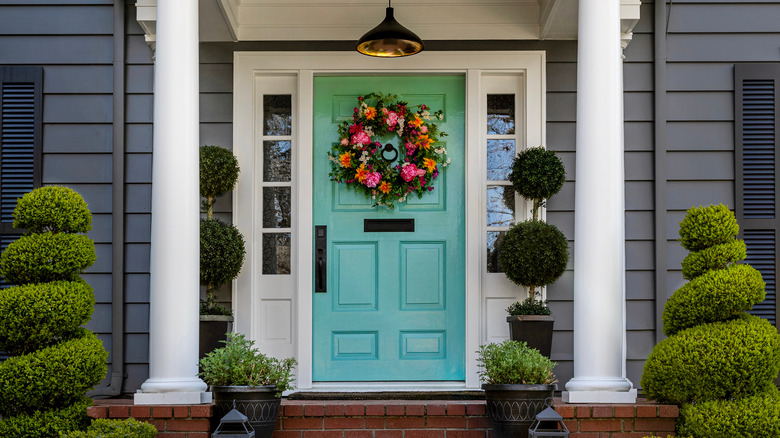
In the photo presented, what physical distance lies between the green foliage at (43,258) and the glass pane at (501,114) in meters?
2.54

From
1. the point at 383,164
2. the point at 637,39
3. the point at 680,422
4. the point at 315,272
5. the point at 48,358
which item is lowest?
the point at 680,422

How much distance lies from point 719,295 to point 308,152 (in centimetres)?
255

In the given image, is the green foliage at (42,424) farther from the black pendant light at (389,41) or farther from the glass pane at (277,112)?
the black pendant light at (389,41)

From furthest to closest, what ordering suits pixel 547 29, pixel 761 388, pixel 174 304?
pixel 547 29 → pixel 174 304 → pixel 761 388

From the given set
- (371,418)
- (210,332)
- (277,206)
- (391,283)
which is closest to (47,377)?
(210,332)

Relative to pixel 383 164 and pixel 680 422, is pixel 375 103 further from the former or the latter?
pixel 680 422

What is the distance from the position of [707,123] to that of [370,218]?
6.93 feet

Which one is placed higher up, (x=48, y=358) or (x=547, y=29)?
(x=547, y=29)

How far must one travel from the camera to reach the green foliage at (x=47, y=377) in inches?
153

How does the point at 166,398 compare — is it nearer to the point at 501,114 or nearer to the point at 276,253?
the point at 276,253

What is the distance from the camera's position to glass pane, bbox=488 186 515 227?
531 cm

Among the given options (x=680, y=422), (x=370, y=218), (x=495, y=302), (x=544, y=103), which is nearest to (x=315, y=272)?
(x=370, y=218)

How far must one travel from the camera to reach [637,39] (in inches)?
→ 207

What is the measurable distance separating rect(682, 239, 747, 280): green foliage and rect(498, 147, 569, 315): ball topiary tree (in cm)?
95
